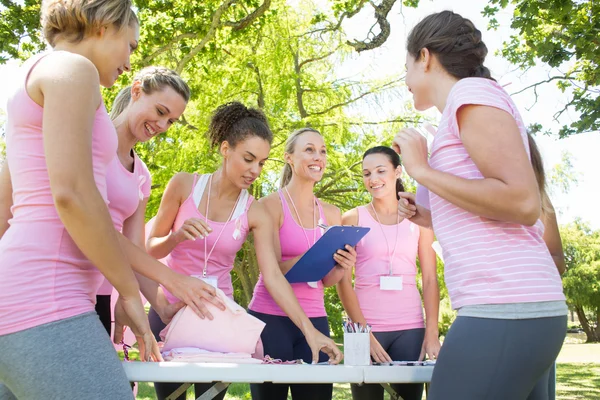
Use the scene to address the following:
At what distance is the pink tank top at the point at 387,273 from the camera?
3309mm

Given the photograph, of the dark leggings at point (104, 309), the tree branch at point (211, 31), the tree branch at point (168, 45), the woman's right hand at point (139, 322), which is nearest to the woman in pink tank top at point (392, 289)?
the dark leggings at point (104, 309)

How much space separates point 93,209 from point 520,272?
1.03 metres

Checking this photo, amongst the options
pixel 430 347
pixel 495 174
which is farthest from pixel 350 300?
pixel 495 174

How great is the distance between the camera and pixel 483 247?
147 centimetres

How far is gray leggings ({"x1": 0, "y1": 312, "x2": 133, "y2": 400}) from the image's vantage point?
123cm

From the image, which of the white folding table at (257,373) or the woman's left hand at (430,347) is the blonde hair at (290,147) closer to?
the woman's left hand at (430,347)

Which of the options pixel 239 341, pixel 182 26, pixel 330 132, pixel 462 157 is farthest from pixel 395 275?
pixel 330 132

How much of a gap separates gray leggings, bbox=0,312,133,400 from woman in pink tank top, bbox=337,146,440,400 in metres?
1.96

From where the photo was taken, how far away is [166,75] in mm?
2568

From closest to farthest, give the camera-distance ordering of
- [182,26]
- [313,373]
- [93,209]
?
[93,209] → [313,373] → [182,26]

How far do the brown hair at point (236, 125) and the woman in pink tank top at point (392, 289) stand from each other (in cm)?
90

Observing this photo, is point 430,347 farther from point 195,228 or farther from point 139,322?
point 139,322

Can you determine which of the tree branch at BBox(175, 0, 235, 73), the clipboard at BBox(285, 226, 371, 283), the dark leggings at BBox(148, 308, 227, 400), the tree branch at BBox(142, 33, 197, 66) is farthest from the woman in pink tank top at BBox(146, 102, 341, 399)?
the tree branch at BBox(142, 33, 197, 66)

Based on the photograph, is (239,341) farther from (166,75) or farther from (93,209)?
(166,75)
